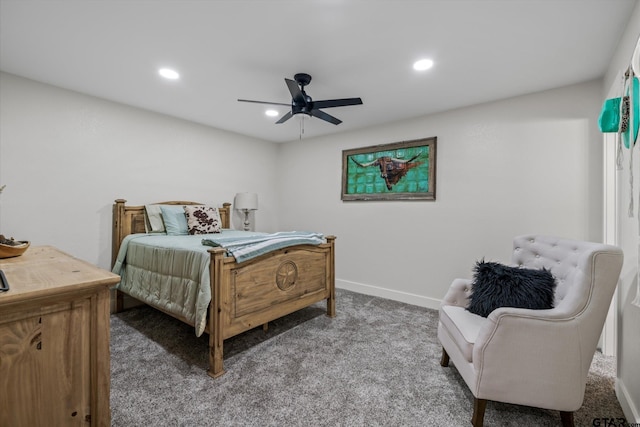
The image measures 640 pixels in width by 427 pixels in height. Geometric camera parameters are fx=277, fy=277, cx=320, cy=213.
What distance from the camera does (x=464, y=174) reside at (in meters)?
3.14

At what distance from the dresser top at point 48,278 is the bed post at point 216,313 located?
75 cm

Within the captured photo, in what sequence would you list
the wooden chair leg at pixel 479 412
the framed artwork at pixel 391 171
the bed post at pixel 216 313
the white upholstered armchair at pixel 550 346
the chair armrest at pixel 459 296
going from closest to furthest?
the white upholstered armchair at pixel 550 346 < the wooden chair leg at pixel 479 412 < the bed post at pixel 216 313 < the chair armrest at pixel 459 296 < the framed artwork at pixel 391 171

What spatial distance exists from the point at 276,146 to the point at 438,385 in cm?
424

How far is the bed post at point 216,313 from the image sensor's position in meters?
1.91

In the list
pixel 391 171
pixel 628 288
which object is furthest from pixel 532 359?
pixel 391 171

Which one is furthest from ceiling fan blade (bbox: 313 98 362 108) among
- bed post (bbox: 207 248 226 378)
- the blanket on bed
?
bed post (bbox: 207 248 226 378)

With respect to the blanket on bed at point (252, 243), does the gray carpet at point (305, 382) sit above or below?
below

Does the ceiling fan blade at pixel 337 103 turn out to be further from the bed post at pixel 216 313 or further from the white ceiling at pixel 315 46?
the bed post at pixel 216 313

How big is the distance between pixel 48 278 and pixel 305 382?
1.51 m

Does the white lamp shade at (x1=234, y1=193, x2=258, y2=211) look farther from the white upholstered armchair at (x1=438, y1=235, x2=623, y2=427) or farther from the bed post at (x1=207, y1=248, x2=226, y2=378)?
the white upholstered armchair at (x1=438, y1=235, x2=623, y2=427)

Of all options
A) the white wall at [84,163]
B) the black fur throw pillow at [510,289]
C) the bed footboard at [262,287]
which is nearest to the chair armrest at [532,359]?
the black fur throw pillow at [510,289]

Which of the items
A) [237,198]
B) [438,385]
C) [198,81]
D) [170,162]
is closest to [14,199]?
[170,162]

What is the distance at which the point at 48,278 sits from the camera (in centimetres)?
101

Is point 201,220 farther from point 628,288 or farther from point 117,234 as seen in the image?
point 628,288
